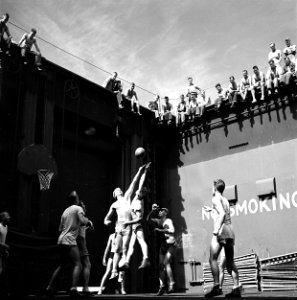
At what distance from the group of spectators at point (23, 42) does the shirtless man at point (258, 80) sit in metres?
7.26

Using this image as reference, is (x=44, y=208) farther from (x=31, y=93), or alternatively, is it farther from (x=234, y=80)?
(x=234, y=80)

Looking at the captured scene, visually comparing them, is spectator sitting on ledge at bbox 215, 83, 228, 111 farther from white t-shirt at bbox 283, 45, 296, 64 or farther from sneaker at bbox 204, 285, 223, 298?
sneaker at bbox 204, 285, 223, 298

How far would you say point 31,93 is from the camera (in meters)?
13.9

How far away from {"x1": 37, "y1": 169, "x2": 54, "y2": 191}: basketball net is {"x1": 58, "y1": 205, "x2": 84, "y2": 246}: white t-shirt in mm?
5620

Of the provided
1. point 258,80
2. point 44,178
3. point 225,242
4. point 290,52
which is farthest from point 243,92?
point 225,242

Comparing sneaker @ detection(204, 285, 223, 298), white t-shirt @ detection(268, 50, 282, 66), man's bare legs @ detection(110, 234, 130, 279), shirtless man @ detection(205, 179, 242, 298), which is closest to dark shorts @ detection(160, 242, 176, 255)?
man's bare legs @ detection(110, 234, 130, 279)

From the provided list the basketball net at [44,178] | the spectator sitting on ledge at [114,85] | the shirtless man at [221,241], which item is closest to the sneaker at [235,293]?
the shirtless man at [221,241]

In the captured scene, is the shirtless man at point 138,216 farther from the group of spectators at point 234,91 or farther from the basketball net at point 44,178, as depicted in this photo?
the group of spectators at point 234,91

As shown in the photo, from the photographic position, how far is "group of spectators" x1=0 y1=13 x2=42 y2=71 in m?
13.0

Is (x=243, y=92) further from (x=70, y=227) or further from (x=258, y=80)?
(x=70, y=227)

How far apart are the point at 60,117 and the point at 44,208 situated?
140 inches

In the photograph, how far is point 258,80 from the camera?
50.8 feet

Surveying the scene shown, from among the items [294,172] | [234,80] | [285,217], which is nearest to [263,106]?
[234,80]

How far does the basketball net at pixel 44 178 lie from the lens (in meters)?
13.0
